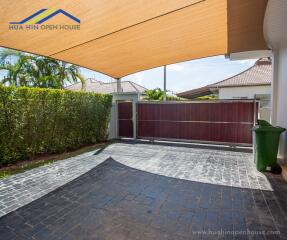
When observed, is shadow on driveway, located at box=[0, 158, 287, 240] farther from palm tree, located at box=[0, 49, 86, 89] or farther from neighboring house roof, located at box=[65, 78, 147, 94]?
neighboring house roof, located at box=[65, 78, 147, 94]

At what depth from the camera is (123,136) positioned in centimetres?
1145

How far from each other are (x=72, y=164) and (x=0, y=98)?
9.58ft

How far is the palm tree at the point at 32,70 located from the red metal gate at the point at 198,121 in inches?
265

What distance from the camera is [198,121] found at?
956 cm

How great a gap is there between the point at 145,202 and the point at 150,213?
1.38 ft

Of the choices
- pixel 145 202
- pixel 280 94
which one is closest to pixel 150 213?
pixel 145 202

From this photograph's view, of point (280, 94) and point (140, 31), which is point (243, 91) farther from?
point (140, 31)

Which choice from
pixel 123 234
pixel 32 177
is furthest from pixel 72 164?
pixel 123 234

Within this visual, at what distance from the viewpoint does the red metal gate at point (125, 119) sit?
36.7 feet

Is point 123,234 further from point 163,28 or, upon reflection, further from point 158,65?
point 158,65

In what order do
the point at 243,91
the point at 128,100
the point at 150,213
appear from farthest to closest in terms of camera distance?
the point at 243,91
the point at 128,100
the point at 150,213

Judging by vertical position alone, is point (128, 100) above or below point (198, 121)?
above

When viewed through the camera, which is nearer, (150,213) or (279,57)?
(150,213)

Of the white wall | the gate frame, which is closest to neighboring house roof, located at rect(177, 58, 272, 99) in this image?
the white wall
